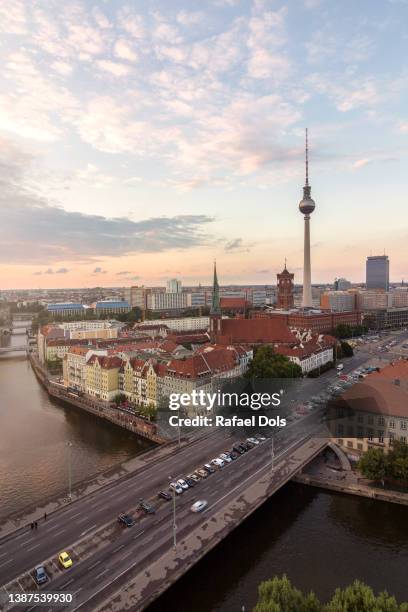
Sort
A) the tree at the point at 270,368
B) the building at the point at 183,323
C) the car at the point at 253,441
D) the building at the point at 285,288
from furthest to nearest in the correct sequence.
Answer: the building at the point at 285,288, the building at the point at 183,323, the tree at the point at 270,368, the car at the point at 253,441

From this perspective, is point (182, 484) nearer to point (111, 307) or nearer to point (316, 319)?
point (316, 319)

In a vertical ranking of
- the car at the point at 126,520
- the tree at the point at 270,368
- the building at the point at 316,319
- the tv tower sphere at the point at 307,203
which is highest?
the tv tower sphere at the point at 307,203

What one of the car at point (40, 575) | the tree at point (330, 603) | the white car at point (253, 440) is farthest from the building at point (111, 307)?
the tree at point (330, 603)

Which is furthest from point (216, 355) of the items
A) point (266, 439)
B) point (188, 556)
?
point (188, 556)

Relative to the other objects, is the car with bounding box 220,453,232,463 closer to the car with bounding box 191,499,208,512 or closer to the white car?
the white car

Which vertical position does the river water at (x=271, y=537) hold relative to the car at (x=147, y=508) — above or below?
below

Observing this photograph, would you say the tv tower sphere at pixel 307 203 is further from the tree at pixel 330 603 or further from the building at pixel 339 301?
the tree at pixel 330 603
